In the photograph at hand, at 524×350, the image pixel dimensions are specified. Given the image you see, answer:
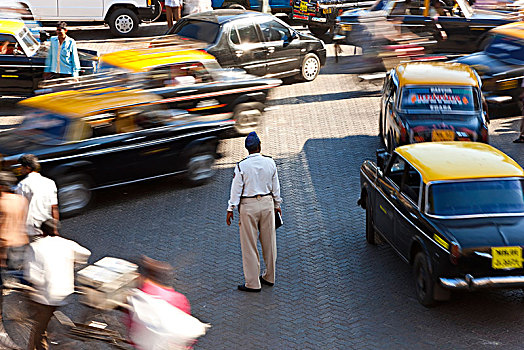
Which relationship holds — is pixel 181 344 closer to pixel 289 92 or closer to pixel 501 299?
pixel 501 299

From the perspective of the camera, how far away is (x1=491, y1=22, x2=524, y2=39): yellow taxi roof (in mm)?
16031

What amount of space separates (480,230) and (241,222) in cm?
268

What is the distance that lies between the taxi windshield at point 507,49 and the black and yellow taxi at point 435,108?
299cm

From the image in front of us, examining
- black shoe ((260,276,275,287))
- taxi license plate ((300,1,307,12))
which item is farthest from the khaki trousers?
taxi license plate ((300,1,307,12))

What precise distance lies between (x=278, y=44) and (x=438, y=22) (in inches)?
170

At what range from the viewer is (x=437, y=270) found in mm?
7859

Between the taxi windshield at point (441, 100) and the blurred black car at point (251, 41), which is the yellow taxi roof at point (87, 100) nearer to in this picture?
the taxi windshield at point (441, 100)

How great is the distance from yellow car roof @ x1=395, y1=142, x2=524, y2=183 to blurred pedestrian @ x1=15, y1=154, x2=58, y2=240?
428 cm

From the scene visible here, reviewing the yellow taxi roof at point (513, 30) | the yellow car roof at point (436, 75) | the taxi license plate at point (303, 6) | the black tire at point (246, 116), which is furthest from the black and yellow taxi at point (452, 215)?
the taxi license plate at point (303, 6)

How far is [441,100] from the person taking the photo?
1240 centimetres

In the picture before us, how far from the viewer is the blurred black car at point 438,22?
18.3 meters

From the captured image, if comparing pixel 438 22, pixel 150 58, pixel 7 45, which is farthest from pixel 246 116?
pixel 438 22

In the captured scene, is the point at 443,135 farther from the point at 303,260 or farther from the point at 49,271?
the point at 49,271

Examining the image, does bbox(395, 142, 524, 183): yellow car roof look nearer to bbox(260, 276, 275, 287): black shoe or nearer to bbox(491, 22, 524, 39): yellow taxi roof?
bbox(260, 276, 275, 287): black shoe
